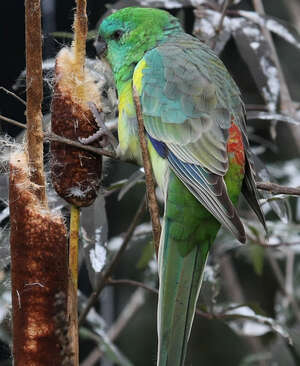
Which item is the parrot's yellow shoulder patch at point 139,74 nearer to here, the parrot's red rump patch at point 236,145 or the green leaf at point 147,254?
the parrot's red rump patch at point 236,145

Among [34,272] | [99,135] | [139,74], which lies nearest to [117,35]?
[139,74]

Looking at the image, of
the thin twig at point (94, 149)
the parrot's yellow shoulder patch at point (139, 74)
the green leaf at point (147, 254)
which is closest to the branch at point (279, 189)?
the thin twig at point (94, 149)

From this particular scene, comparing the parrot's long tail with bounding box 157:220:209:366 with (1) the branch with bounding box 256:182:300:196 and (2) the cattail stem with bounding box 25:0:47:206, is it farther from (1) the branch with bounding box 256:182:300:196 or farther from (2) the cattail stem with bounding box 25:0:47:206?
(2) the cattail stem with bounding box 25:0:47:206

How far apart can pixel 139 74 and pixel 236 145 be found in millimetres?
348

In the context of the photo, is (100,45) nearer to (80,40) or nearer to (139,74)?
(139,74)

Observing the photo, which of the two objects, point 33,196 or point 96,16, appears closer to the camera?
point 33,196

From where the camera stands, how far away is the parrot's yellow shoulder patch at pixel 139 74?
173cm

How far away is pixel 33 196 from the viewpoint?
1033 mm

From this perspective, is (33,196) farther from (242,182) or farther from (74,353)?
(242,182)

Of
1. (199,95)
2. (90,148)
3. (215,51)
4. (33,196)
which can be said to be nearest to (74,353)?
(33,196)

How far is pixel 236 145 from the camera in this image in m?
1.59

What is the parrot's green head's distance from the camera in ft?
6.02

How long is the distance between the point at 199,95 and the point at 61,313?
0.83 metres

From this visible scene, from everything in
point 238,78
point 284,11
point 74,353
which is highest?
point 74,353
